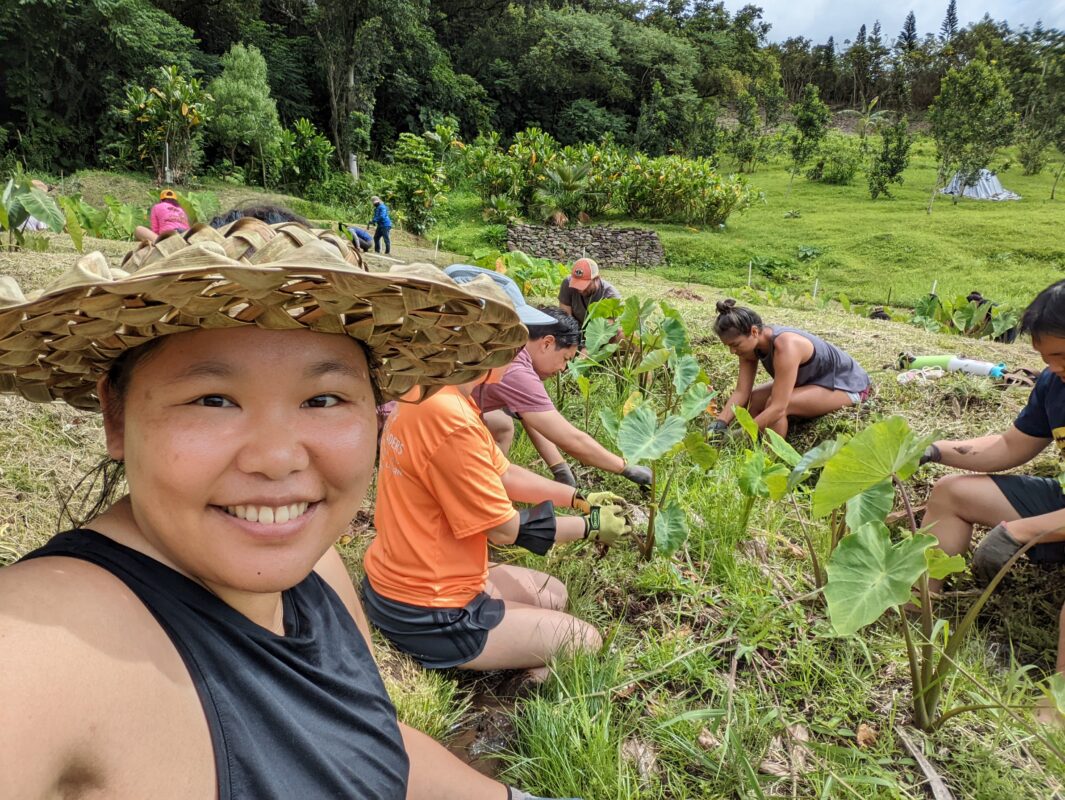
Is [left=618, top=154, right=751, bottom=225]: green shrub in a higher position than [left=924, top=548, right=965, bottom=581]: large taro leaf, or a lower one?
higher

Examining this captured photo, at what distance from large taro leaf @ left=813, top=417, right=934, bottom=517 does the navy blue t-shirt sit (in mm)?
1295

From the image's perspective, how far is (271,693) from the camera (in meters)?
0.75

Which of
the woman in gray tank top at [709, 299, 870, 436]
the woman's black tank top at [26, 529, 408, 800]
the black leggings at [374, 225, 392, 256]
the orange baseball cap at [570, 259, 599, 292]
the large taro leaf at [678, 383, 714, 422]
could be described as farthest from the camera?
the black leggings at [374, 225, 392, 256]

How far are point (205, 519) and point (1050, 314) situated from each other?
2.40 m

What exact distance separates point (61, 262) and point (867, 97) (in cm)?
4217

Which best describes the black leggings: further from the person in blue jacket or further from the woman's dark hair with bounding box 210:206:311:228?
the woman's dark hair with bounding box 210:206:311:228

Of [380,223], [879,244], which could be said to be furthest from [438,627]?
[879,244]

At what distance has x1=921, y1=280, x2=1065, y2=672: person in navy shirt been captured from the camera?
2.15 meters

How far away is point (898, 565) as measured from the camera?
4.46 feet

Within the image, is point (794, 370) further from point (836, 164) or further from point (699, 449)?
point (836, 164)

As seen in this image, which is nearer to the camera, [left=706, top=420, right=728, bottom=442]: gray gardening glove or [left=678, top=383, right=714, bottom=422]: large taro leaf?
[left=678, top=383, right=714, bottom=422]: large taro leaf

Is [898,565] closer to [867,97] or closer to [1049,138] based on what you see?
[1049,138]

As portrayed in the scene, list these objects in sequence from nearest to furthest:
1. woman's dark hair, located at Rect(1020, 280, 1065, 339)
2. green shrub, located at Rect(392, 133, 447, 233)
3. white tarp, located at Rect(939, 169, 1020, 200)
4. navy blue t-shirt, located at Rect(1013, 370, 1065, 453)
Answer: woman's dark hair, located at Rect(1020, 280, 1065, 339) → navy blue t-shirt, located at Rect(1013, 370, 1065, 453) → green shrub, located at Rect(392, 133, 447, 233) → white tarp, located at Rect(939, 169, 1020, 200)

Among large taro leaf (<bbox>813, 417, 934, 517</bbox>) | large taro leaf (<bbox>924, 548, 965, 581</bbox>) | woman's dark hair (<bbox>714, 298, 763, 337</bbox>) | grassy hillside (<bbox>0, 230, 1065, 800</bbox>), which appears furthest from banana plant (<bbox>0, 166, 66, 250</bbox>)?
large taro leaf (<bbox>924, 548, 965, 581</bbox>)
